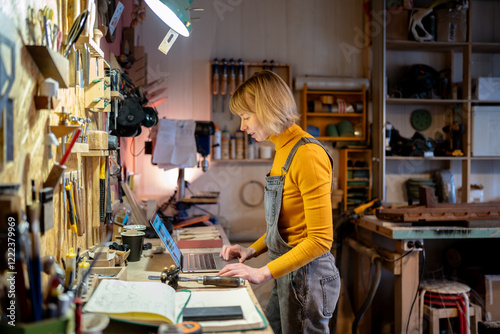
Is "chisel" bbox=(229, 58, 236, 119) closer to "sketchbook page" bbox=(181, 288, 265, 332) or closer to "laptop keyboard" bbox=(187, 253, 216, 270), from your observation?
"laptop keyboard" bbox=(187, 253, 216, 270)

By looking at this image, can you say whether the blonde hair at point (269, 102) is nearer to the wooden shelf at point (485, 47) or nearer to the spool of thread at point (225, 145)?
the spool of thread at point (225, 145)

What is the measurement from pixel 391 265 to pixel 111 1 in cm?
264

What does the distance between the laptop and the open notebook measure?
310 millimetres

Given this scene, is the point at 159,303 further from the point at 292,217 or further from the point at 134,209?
the point at 134,209

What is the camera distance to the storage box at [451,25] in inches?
157

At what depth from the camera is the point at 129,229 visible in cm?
213

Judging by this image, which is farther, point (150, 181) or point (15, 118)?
point (150, 181)

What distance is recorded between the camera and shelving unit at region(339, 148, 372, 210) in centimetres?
420

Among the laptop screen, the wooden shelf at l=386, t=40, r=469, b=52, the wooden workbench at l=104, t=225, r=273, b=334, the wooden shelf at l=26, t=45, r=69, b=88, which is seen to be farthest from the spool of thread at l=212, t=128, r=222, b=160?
the wooden shelf at l=26, t=45, r=69, b=88

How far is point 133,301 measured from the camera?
117cm

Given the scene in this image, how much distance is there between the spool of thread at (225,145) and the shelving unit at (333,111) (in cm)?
82

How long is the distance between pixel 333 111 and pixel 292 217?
2745 millimetres

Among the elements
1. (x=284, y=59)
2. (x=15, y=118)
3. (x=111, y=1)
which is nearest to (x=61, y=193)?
(x=15, y=118)

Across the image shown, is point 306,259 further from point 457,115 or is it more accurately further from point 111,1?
point 457,115
